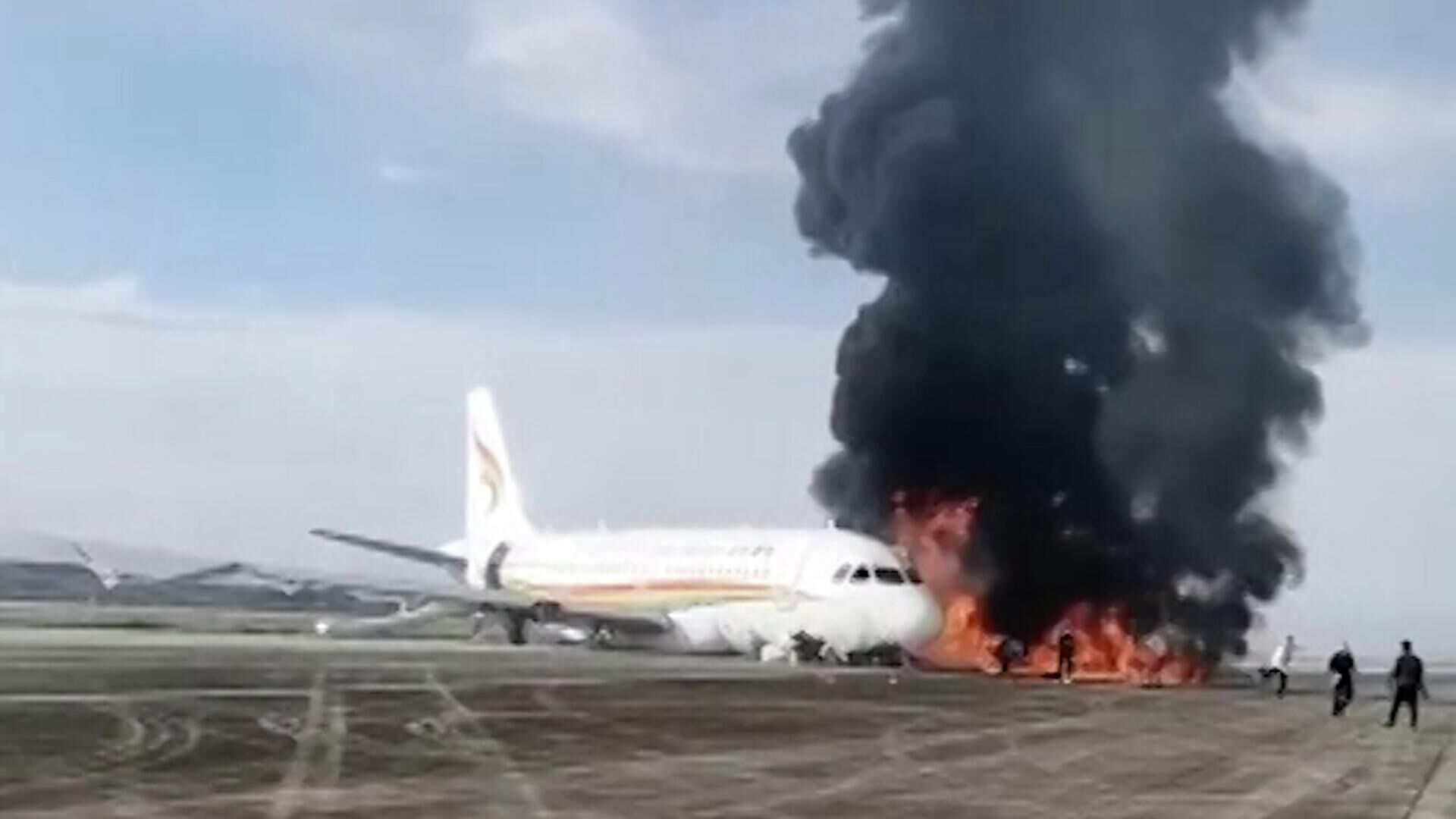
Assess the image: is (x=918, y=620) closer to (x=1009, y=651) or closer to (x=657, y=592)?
(x=1009, y=651)

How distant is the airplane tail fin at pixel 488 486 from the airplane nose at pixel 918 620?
3207 centimetres

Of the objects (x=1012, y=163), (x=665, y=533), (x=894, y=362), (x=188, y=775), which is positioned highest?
(x=1012, y=163)

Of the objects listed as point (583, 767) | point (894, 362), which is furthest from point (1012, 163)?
point (583, 767)

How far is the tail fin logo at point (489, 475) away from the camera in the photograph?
311ft

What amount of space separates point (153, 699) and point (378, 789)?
47.7ft

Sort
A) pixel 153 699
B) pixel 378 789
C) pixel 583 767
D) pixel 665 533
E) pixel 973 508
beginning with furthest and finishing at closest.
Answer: pixel 665 533, pixel 973 508, pixel 153 699, pixel 583 767, pixel 378 789

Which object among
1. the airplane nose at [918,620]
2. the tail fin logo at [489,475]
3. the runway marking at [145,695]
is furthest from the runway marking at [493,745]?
the tail fin logo at [489,475]

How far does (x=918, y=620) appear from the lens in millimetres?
61688

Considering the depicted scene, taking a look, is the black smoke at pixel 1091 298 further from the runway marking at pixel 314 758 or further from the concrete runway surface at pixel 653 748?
the runway marking at pixel 314 758

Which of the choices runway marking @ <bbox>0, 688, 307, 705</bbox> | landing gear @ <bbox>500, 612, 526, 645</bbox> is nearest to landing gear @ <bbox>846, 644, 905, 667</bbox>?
landing gear @ <bbox>500, 612, 526, 645</bbox>

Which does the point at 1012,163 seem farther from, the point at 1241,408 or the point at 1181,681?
the point at 1181,681

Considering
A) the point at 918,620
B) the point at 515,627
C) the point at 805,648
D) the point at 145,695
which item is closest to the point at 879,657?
the point at 918,620

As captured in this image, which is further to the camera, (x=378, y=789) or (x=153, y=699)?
(x=153, y=699)

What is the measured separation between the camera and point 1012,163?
65875 mm
